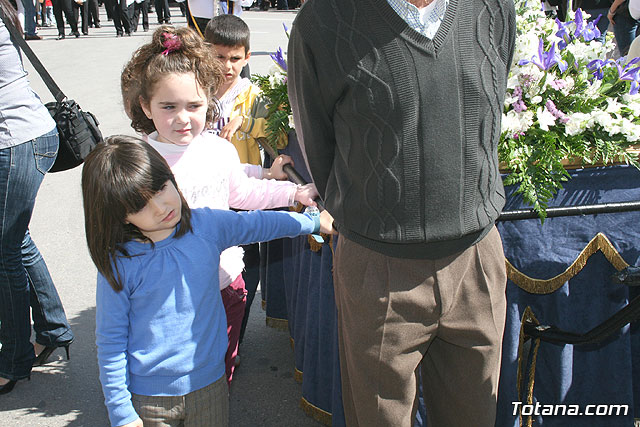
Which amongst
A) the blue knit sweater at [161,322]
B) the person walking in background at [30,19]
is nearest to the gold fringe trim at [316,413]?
the blue knit sweater at [161,322]

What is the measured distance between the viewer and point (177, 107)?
210cm

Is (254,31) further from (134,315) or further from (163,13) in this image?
(134,315)

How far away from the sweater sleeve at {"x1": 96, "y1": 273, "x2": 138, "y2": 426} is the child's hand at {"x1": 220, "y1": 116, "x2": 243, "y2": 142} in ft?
3.45

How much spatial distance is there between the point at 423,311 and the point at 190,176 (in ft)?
3.29

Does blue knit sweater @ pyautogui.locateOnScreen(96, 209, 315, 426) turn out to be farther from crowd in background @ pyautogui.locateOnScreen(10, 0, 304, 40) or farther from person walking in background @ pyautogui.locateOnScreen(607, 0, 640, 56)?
crowd in background @ pyautogui.locateOnScreen(10, 0, 304, 40)

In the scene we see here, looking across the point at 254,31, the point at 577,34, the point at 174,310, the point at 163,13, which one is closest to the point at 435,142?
the point at 174,310

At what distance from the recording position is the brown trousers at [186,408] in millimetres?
1872

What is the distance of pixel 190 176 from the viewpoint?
84.8 inches

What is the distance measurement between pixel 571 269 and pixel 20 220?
2.23 m

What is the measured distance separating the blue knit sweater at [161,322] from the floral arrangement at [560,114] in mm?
1032

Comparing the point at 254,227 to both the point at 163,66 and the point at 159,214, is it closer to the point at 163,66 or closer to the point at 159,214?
the point at 159,214

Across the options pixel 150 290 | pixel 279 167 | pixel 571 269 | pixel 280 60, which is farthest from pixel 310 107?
pixel 280 60

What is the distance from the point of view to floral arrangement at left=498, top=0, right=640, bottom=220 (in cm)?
198

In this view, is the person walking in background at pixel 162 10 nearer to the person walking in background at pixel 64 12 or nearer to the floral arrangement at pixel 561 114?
the person walking in background at pixel 64 12
